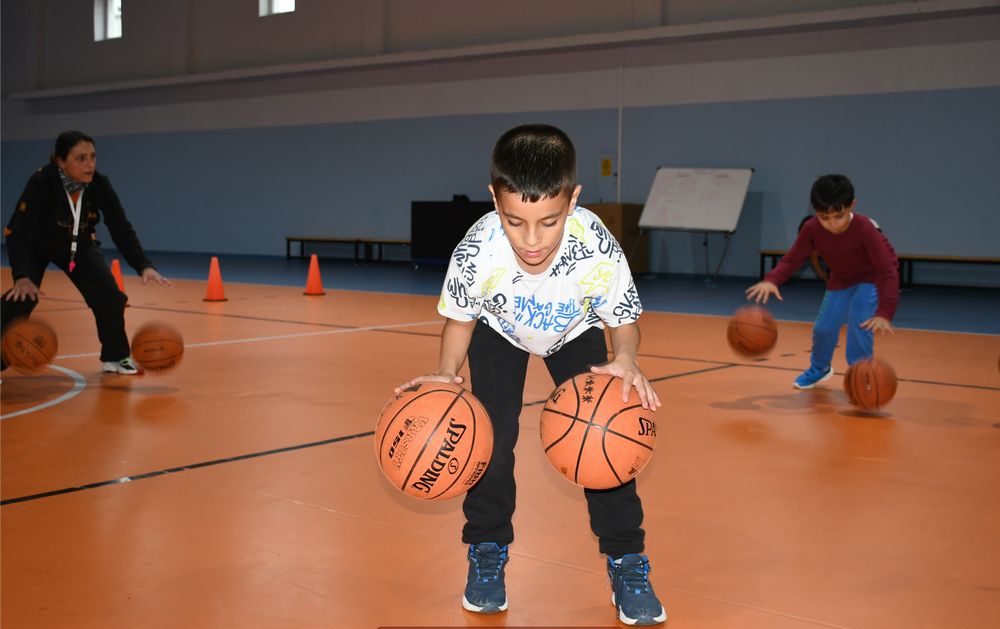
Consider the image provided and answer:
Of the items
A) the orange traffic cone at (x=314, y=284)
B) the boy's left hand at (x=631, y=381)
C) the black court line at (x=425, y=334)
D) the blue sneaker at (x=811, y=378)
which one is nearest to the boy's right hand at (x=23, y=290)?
the black court line at (x=425, y=334)

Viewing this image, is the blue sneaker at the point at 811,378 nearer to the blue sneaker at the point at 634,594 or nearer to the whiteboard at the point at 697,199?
the blue sneaker at the point at 634,594

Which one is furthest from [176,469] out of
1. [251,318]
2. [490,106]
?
[490,106]

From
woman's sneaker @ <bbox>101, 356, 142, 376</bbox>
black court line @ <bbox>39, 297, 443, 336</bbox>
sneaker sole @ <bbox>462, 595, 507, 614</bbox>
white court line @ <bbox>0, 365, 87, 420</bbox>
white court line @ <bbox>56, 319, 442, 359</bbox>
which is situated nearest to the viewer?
sneaker sole @ <bbox>462, 595, 507, 614</bbox>

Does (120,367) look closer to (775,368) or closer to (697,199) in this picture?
(775,368)

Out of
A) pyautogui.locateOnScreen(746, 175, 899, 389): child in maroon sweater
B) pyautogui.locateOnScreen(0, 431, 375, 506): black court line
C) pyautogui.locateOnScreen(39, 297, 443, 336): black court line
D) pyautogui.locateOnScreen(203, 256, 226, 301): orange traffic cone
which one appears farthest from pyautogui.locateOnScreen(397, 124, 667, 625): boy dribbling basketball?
pyautogui.locateOnScreen(203, 256, 226, 301): orange traffic cone

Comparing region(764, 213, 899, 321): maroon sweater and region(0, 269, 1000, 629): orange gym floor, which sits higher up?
region(764, 213, 899, 321): maroon sweater

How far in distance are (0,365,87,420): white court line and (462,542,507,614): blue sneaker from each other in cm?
383

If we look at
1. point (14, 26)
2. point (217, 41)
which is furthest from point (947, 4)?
point (14, 26)

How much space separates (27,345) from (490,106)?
14.6 meters

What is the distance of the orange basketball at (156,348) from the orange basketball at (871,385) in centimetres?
440

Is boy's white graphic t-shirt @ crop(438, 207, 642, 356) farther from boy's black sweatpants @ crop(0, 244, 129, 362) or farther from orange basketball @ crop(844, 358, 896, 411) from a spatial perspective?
boy's black sweatpants @ crop(0, 244, 129, 362)

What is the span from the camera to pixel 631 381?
113 inches

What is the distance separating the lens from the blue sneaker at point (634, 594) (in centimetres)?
289

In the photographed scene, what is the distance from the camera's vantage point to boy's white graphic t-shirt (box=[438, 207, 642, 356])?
304 cm
